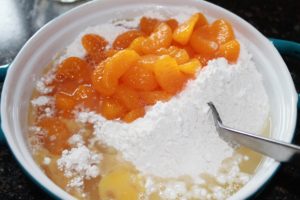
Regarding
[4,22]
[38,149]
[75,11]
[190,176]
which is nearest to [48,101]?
[38,149]

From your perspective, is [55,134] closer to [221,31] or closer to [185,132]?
[185,132]

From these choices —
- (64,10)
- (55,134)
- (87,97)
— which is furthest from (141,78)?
(64,10)

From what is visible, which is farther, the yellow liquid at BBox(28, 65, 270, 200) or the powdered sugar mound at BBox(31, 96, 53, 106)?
the powdered sugar mound at BBox(31, 96, 53, 106)

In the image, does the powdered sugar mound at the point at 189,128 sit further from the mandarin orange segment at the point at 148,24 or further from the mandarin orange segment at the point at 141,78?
the mandarin orange segment at the point at 148,24

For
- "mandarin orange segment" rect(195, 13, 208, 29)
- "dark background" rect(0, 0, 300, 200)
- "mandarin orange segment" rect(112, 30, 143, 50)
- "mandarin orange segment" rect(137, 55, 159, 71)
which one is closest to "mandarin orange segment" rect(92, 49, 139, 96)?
"mandarin orange segment" rect(137, 55, 159, 71)

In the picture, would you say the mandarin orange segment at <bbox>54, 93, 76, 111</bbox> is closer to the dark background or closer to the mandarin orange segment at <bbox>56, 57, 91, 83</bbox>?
the mandarin orange segment at <bbox>56, 57, 91, 83</bbox>

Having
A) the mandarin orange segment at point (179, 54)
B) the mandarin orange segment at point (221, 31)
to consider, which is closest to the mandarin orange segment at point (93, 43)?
the mandarin orange segment at point (179, 54)
